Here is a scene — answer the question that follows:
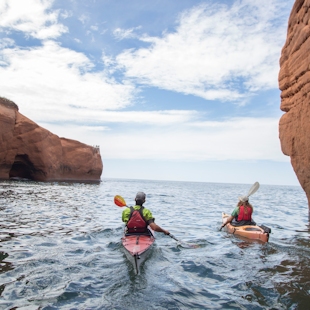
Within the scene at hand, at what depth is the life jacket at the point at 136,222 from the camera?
788 centimetres

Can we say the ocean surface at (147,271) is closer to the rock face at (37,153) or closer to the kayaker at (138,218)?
the kayaker at (138,218)

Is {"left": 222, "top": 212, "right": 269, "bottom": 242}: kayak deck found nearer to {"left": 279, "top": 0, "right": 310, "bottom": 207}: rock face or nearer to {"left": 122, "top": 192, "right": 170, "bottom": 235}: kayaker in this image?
{"left": 279, "top": 0, "right": 310, "bottom": 207}: rock face

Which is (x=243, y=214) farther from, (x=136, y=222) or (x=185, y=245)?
(x=136, y=222)

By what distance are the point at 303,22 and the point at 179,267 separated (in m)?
8.64

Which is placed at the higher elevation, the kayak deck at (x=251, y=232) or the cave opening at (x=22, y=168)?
the cave opening at (x=22, y=168)

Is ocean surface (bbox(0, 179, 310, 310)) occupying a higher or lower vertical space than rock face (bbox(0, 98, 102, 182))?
lower

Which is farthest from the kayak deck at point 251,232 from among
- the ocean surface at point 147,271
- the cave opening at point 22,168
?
the cave opening at point 22,168

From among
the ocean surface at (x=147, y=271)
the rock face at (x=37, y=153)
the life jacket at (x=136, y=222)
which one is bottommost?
the ocean surface at (x=147, y=271)

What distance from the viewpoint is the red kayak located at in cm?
612

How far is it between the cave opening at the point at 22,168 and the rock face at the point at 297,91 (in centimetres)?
3166

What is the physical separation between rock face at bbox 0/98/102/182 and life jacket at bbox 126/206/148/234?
90.0 ft

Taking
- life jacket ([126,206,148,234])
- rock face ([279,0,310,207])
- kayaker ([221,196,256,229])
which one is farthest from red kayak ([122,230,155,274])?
rock face ([279,0,310,207])

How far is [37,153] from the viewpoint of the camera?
36.5 m

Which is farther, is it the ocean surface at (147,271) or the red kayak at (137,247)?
the red kayak at (137,247)
